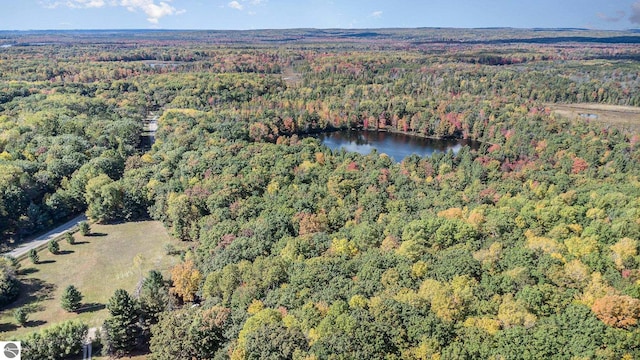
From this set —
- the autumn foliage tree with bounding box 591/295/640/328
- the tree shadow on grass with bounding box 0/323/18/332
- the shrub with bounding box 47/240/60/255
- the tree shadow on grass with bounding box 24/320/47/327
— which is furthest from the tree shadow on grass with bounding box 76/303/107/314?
the autumn foliage tree with bounding box 591/295/640/328

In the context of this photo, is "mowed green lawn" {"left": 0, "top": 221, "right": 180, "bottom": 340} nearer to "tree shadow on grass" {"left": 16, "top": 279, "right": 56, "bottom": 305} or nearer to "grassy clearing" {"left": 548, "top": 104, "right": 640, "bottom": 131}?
"tree shadow on grass" {"left": 16, "top": 279, "right": 56, "bottom": 305}

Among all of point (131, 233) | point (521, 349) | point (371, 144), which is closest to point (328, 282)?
point (521, 349)

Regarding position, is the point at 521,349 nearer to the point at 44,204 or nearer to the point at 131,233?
the point at 131,233

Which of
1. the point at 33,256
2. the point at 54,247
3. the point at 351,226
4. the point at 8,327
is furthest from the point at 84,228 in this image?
the point at 351,226

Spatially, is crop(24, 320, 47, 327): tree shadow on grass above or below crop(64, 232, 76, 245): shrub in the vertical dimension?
below

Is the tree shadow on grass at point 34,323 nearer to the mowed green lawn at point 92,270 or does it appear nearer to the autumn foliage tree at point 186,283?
the mowed green lawn at point 92,270

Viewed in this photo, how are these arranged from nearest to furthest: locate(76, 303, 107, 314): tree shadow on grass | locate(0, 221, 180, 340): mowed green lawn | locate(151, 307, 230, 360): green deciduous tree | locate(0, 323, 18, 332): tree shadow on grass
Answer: locate(151, 307, 230, 360): green deciduous tree, locate(0, 323, 18, 332): tree shadow on grass, locate(0, 221, 180, 340): mowed green lawn, locate(76, 303, 107, 314): tree shadow on grass
